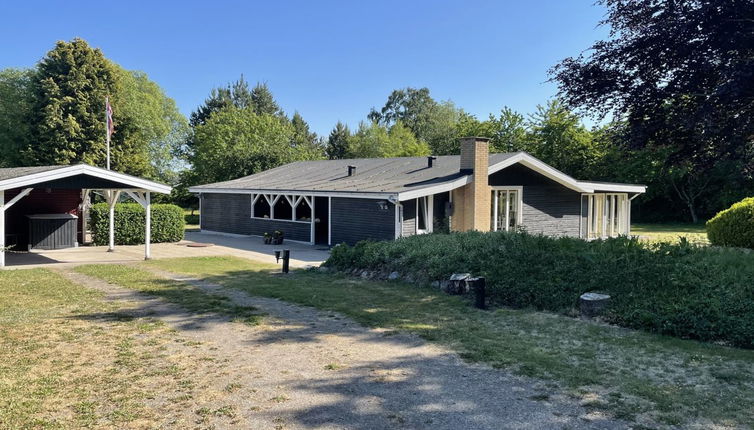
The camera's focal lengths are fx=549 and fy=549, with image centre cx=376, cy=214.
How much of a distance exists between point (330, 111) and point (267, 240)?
41529mm

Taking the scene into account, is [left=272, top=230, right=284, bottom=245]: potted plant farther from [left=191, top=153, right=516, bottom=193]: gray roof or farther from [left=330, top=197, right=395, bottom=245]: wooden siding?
[left=330, top=197, right=395, bottom=245]: wooden siding

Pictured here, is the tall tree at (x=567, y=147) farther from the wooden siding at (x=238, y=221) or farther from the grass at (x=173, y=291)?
the grass at (x=173, y=291)

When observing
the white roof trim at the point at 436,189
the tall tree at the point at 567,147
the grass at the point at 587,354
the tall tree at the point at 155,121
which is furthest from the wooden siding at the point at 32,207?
the tall tree at the point at 567,147

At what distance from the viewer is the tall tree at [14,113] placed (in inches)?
1308

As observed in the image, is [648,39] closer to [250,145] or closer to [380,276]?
[380,276]

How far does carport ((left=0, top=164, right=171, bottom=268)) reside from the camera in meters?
13.3

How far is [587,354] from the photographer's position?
592 cm

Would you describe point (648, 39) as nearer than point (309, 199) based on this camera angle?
Yes

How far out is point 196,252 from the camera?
17.2m

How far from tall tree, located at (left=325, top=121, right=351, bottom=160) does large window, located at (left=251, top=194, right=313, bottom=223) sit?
28.7 m

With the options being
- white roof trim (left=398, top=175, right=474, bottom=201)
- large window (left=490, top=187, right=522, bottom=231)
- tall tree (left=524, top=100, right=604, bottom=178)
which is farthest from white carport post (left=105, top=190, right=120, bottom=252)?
tall tree (left=524, top=100, right=604, bottom=178)

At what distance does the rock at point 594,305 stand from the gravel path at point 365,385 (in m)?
2.69

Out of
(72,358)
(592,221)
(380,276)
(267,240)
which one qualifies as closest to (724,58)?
(380,276)

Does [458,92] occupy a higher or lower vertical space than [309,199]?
higher
